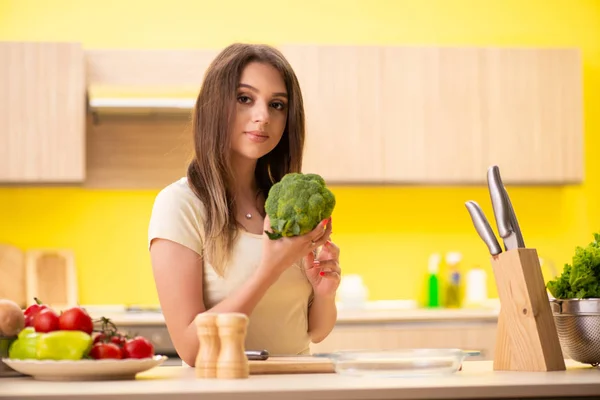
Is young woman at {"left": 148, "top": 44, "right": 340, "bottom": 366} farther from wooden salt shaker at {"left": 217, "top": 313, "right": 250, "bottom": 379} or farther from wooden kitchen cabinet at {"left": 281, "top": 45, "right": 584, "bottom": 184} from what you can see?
wooden kitchen cabinet at {"left": 281, "top": 45, "right": 584, "bottom": 184}

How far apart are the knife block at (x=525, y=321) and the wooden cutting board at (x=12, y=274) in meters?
3.08

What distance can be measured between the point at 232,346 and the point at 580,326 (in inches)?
29.0

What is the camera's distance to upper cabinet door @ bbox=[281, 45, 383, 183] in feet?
14.5

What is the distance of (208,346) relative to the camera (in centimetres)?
161

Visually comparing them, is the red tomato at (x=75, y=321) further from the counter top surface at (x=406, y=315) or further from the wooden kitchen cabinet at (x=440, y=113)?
the wooden kitchen cabinet at (x=440, y=113)

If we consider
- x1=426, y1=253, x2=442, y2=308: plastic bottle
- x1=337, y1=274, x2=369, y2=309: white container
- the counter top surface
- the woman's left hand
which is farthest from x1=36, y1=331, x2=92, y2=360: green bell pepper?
x1=426, y1=253, x2=442, y2=308: plastic bottle

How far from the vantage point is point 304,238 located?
6.17 ft

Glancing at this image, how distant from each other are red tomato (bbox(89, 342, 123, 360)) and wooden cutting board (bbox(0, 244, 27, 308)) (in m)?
2.88

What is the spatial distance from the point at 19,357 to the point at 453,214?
3.47 m

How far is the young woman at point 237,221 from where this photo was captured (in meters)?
2.02

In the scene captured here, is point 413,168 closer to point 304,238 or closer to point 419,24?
point 419,24

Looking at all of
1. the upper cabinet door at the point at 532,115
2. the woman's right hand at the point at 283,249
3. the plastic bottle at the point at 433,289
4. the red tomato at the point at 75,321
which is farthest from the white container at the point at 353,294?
the red tomato at the point at 75,321

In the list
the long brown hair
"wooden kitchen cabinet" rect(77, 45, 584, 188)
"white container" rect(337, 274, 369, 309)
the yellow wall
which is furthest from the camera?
the yellow wall

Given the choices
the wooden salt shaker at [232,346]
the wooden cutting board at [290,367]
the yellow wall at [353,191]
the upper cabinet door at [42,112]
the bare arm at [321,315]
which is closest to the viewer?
the wooden salt shaker at [232,346]
